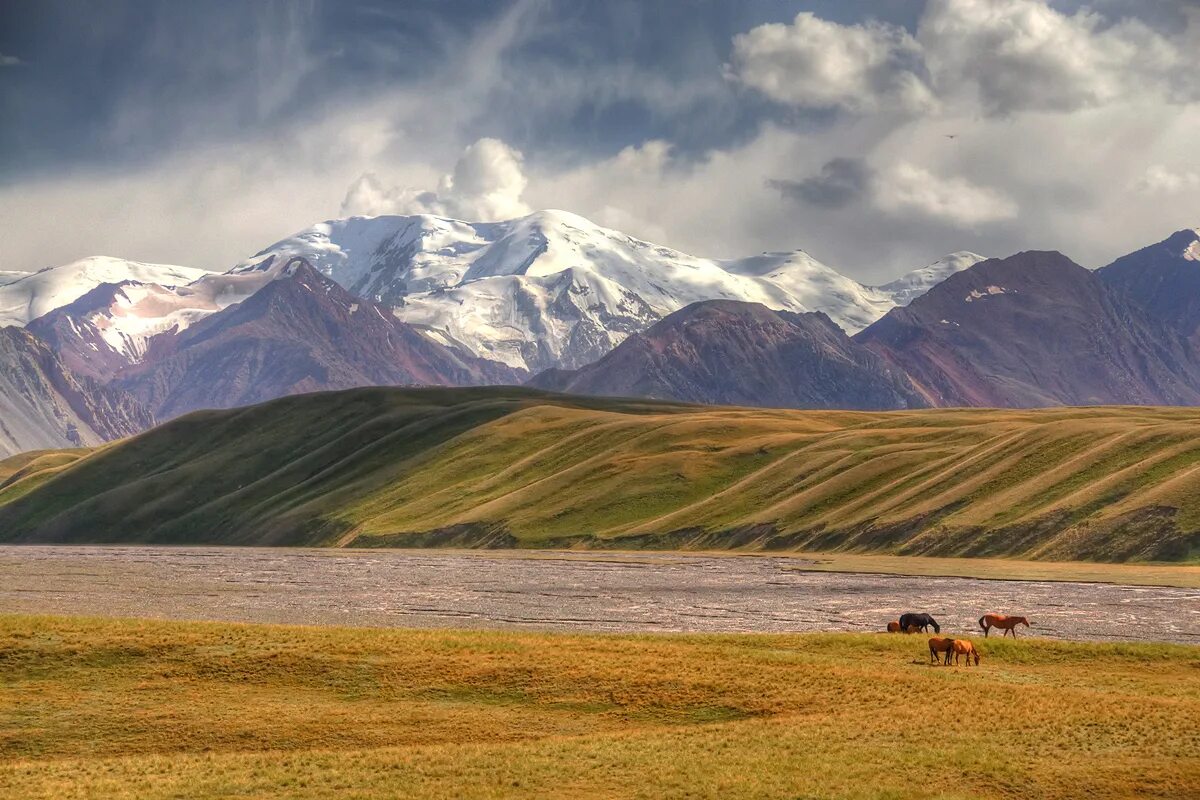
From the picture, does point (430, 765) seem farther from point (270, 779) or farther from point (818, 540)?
point (818, 540)

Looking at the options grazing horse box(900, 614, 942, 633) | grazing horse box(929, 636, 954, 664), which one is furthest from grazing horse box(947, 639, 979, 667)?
grazing horse box(900, 614, 942, 633)

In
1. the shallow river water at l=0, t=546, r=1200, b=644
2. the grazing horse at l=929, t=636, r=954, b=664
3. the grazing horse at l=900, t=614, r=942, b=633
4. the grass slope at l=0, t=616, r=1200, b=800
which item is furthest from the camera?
the shallow river water at l=0, t=546, r=1200, b=644

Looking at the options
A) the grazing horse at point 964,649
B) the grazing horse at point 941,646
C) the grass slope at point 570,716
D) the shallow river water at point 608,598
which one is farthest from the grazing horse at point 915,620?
the grazing horse at point 964,649

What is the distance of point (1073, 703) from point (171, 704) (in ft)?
135

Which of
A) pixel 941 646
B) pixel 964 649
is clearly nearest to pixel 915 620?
pixel 941 646

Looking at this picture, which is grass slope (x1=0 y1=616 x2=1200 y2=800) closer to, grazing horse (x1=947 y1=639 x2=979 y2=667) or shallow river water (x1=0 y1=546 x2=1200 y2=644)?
grazing horse (x1=947 y1=639 x2=979 y2=667)

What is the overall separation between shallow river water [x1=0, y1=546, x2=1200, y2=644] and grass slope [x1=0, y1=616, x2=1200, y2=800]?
1808cm

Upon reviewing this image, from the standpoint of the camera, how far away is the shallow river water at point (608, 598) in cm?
9844

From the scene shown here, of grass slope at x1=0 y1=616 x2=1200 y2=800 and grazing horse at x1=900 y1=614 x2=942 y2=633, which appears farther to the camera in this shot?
grazing horse at x1=900 y1=614 x2=942 y2=633

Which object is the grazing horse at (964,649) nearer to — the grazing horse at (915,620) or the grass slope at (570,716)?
the grass slope at (570,716)

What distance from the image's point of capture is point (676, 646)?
77.9 m

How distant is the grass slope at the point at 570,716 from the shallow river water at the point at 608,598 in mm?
18078

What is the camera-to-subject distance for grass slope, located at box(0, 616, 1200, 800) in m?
49.4

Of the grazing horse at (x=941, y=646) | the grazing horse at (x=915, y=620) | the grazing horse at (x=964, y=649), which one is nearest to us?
the grazing horse at (x=964, y=649)
